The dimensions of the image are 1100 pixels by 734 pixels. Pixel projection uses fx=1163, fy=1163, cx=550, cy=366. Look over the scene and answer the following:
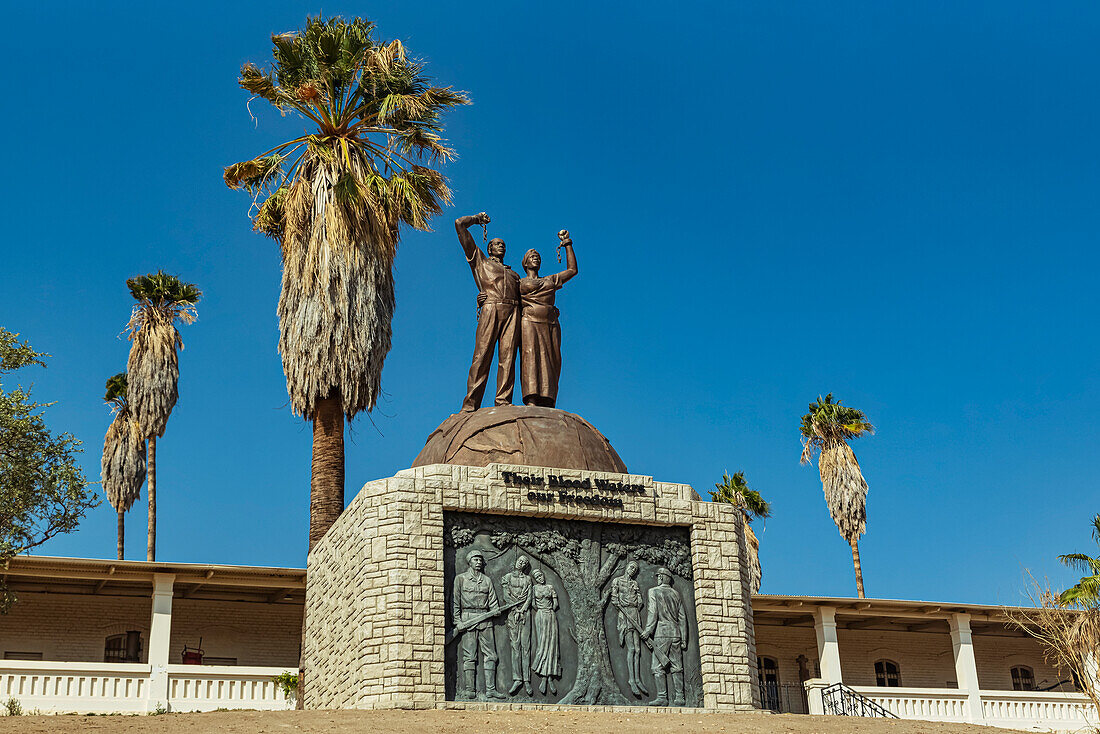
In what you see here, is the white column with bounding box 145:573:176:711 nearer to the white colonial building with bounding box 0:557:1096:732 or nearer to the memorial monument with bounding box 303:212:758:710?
the white colonial building with bounding box 0:557:1096:732

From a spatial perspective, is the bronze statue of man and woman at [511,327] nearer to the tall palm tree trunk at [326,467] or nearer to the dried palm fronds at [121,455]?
the tall palm tree trunk at [326,467]

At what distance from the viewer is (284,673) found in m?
20.3

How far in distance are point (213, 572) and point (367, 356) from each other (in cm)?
604

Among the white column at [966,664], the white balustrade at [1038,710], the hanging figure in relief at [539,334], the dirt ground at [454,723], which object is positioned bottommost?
the dirt ground at [454,723]

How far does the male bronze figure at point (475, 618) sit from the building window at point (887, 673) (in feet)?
60.3

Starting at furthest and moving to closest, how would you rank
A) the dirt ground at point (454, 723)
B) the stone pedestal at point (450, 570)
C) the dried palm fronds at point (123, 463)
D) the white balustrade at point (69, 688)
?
1. the dried palm fronds at point (123, 463)
2. the white balustrade at point (69, 688)
3. the stone pedestal at point (450, 570)
4. the dirt ground at point (454, 723)

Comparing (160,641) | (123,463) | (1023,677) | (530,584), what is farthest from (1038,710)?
(123,463)

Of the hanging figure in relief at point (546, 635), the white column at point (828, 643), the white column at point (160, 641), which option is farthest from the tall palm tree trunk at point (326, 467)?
the white column at point (828, 643)

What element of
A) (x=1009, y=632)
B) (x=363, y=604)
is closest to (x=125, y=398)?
(x=363, y=604)

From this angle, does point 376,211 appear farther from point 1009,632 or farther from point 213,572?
point 1009,632

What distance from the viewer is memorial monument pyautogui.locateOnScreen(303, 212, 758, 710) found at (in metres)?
14.9

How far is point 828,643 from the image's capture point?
87.1ft

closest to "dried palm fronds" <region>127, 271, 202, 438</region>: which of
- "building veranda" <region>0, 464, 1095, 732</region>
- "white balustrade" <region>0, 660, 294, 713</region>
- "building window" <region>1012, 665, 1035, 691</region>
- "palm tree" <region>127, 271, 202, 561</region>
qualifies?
"palm tree" <region>127, 271, 202, 561</region>

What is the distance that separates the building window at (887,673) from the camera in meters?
30.4
